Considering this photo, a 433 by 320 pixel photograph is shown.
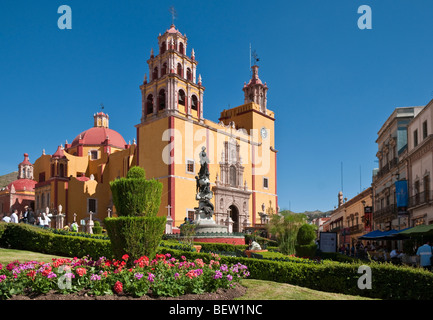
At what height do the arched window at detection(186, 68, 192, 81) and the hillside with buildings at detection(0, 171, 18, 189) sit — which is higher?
the arched window at detection(186, 68, 192, 81)

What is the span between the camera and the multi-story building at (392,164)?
30052mm

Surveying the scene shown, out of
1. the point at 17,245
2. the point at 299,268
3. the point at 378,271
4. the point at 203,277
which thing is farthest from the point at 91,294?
the point at 17,245

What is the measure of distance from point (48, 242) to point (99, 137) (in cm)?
3646

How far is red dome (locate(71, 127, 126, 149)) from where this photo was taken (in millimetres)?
52469

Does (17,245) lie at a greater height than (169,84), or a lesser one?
lesser

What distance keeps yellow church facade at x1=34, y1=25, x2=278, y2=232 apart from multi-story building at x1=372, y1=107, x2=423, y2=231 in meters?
13.8

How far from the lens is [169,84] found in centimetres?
4038

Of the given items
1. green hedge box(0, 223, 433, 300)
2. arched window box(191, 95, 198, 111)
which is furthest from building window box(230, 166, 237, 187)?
green hedge box(0, 223, 433, 300)

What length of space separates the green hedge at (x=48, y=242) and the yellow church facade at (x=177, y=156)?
19227 millimetres

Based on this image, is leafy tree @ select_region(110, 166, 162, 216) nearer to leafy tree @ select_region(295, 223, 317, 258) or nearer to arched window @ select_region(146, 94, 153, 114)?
leafy tree @ select_region(295, 223, 317, 258)

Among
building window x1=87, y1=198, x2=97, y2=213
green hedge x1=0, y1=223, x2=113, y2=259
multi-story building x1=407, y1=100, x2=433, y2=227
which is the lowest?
green hedge x1=0, y1=223, x2=113, y2=259

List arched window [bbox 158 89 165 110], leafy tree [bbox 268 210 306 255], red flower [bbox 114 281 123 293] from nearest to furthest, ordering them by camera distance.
→ red flower [bbox 114 281 123 293] → leafy tree [bbox 268 210 306 255] → arched window [bbox 158 89 165 110]
